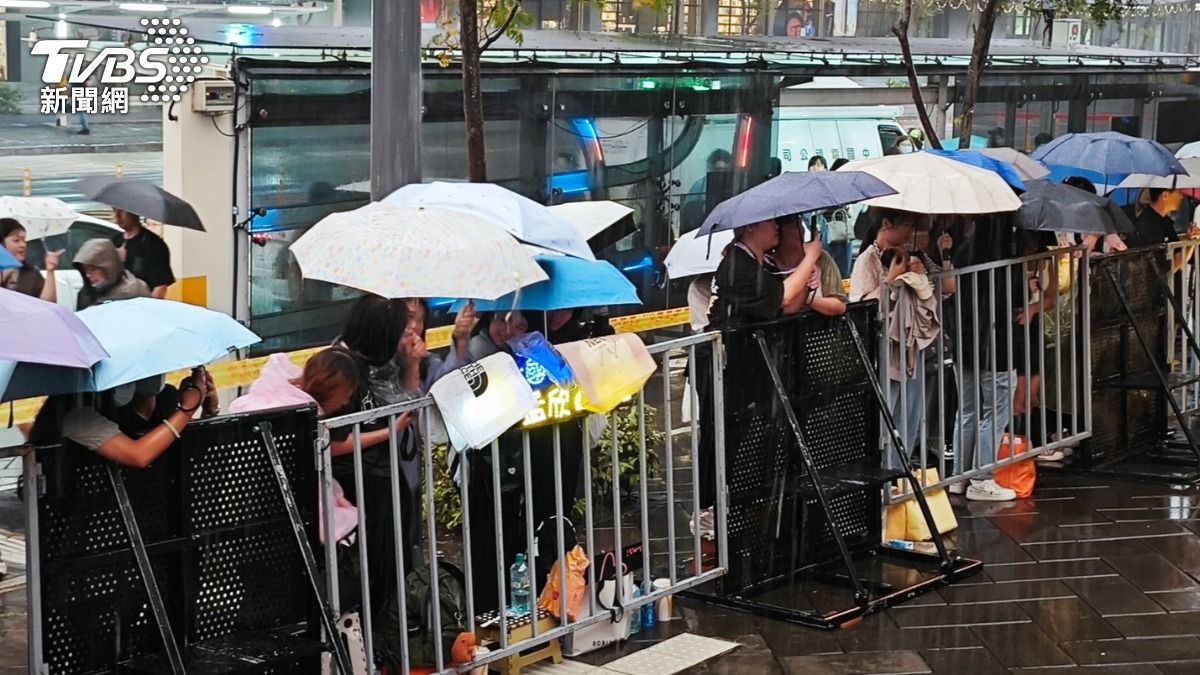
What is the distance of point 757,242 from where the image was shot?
7152 millimetres

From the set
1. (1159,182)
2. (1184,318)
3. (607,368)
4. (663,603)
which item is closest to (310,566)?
(607,368)

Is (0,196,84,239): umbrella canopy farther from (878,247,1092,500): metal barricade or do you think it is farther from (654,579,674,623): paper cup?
(878,247,1092,500): metal barricade

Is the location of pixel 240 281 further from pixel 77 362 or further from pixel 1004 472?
pixel 77 362

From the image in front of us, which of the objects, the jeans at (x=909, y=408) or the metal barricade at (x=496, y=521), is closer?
the metal barricade at (x=496, y=521)

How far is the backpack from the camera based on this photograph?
566 centimetres

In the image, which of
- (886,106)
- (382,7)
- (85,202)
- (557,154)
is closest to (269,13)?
(85,202)

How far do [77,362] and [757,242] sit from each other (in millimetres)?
3513

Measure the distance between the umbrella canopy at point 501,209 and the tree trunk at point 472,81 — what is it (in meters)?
1.09

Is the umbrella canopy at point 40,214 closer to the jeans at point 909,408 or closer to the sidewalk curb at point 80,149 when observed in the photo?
the sidewalk curb at point 80,149

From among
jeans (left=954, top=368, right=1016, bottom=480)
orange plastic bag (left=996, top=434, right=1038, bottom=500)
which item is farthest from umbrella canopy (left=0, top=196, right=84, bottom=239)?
orange plastic bag (left=996, top=434, right=1038, bottom=500)

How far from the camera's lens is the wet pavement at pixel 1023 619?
651cm

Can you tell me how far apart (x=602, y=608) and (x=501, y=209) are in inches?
65.2

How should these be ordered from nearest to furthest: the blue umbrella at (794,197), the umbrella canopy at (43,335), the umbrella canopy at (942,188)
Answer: the umbrella canopy at (43,335) < the blue umbrella at (794,197) < the umbrella canopy at (942,188)

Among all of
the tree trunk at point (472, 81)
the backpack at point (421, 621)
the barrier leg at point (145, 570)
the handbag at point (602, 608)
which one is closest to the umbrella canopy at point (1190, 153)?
the tree trunk at point (472, 81)
